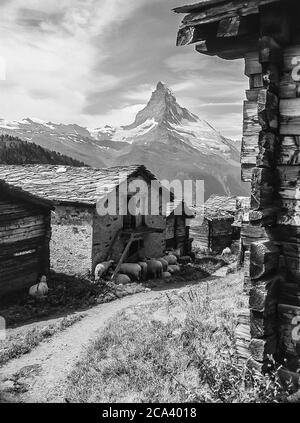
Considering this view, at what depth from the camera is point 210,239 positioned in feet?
99.3

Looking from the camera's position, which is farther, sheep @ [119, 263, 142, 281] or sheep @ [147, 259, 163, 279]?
sheep @ [147, 259, 163, 279]

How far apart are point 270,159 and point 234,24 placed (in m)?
1.85

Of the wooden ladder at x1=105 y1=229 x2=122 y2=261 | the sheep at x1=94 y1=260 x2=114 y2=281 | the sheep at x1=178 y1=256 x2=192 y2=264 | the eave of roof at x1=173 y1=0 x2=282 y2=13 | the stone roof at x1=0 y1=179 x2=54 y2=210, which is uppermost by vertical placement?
the eave of roof at x1=173 y1=0 x2=282 y2=13

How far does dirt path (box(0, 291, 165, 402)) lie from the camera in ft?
22.4

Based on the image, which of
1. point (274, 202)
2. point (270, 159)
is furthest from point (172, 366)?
point (270, 159)

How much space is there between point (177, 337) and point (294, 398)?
3.25 meters

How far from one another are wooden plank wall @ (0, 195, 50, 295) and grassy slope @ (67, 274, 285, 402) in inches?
226

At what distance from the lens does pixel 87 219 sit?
17.2 m

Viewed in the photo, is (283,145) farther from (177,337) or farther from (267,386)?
(177,337)

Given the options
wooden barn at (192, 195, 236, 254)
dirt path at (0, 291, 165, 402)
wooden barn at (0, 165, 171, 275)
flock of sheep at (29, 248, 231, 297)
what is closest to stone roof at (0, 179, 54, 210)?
wooden barn at (0, 165, 171, 275)

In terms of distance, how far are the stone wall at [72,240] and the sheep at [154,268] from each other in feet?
13.3

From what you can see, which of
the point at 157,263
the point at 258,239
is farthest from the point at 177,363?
the point at 157,263

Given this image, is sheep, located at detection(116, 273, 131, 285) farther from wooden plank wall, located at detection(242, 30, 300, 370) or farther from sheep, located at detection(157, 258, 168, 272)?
wooden plank wall, located at detection(242, 30, 300, 370)

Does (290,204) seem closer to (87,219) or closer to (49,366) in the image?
(49,366)
